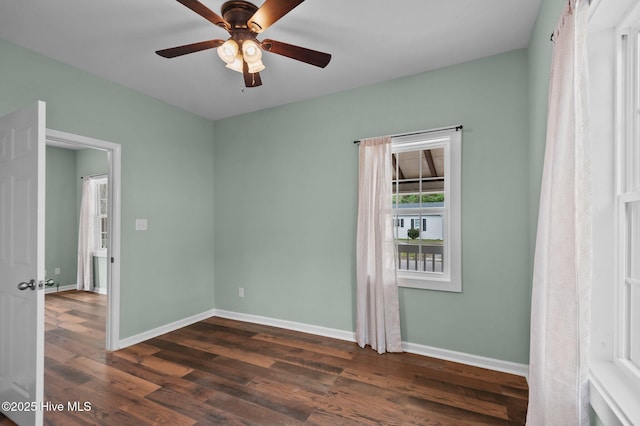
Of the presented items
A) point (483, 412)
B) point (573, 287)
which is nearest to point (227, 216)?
point (483, 412)

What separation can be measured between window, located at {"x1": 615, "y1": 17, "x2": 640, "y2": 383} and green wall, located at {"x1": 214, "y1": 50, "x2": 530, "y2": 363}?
4.56ft

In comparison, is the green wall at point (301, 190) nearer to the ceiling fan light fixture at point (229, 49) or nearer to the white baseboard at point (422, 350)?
the white baseboard at point (422, 350)

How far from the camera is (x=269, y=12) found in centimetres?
164

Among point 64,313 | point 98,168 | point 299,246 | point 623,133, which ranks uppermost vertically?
point 98,168

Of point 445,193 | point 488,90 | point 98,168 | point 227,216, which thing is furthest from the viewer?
point 98,168

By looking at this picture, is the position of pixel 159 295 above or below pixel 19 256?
below

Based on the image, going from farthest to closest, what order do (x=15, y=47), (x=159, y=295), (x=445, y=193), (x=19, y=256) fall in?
(x=159, y=295) → (x=445, y=193) → (x=15, y=47) → (x=19, y=256)

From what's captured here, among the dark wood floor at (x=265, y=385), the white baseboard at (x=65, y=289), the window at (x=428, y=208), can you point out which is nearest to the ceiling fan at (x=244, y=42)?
the window at (x=428, y=208)

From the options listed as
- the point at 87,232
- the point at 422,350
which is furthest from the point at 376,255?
the point at 87,232

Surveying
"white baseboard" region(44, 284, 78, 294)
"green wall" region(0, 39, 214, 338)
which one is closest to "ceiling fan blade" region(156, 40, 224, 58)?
"green wall" region(0, 39, 214, 338)

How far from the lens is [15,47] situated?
94.7 inches

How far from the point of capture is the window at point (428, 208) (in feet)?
9.12

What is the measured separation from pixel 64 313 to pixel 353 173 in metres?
4.63

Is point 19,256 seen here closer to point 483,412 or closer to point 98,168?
point 483,412
